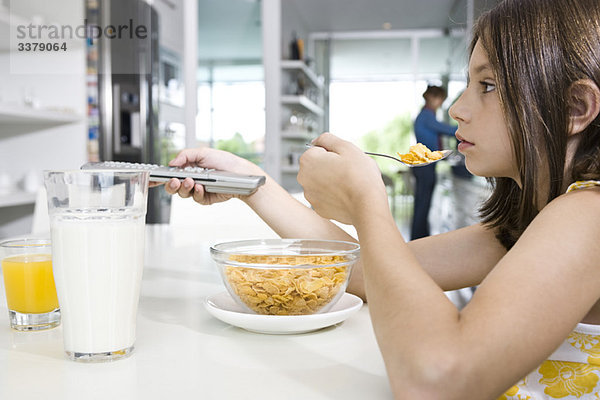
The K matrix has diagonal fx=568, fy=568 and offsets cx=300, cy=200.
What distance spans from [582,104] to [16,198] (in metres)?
2.65

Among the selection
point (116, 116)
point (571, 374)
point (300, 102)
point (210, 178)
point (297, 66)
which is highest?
point (297, 66)

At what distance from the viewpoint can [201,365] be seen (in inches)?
20.8

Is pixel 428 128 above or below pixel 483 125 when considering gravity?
above

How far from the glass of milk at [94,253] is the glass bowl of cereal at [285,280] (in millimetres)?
146

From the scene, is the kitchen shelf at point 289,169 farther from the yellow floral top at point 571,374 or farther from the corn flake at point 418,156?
the yellow floral top at point 571,374

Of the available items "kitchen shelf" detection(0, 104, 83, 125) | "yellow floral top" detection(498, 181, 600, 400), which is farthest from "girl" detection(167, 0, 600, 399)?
"kitchen shelf" detection(0, 104, 83, 125)

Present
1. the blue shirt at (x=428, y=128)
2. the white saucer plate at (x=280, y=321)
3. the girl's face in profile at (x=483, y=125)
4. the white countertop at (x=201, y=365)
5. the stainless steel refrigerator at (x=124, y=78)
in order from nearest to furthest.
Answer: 1. the white countertop at (x=201, y=365)
2. the white saucer plate at (x=280, y=321)
3. the girl's face in profile at (x=483, y=125)
4. the stainless steel refrigerator at (x=124, y=78)
5. the blue shirt at (x=428, y=128)

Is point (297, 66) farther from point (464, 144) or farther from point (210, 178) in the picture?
point (464, 144)

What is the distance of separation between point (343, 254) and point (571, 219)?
246 mm

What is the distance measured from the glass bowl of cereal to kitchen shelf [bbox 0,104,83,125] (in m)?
2.24

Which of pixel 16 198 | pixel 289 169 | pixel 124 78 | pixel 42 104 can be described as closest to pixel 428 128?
pixel 289 169

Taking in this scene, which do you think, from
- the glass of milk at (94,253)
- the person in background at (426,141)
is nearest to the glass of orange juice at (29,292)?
the glass of milk at (94,253)

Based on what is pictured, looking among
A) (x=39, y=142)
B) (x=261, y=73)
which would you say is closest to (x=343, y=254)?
(x=39, y=142)

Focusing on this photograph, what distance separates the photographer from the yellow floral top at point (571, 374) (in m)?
0.68
